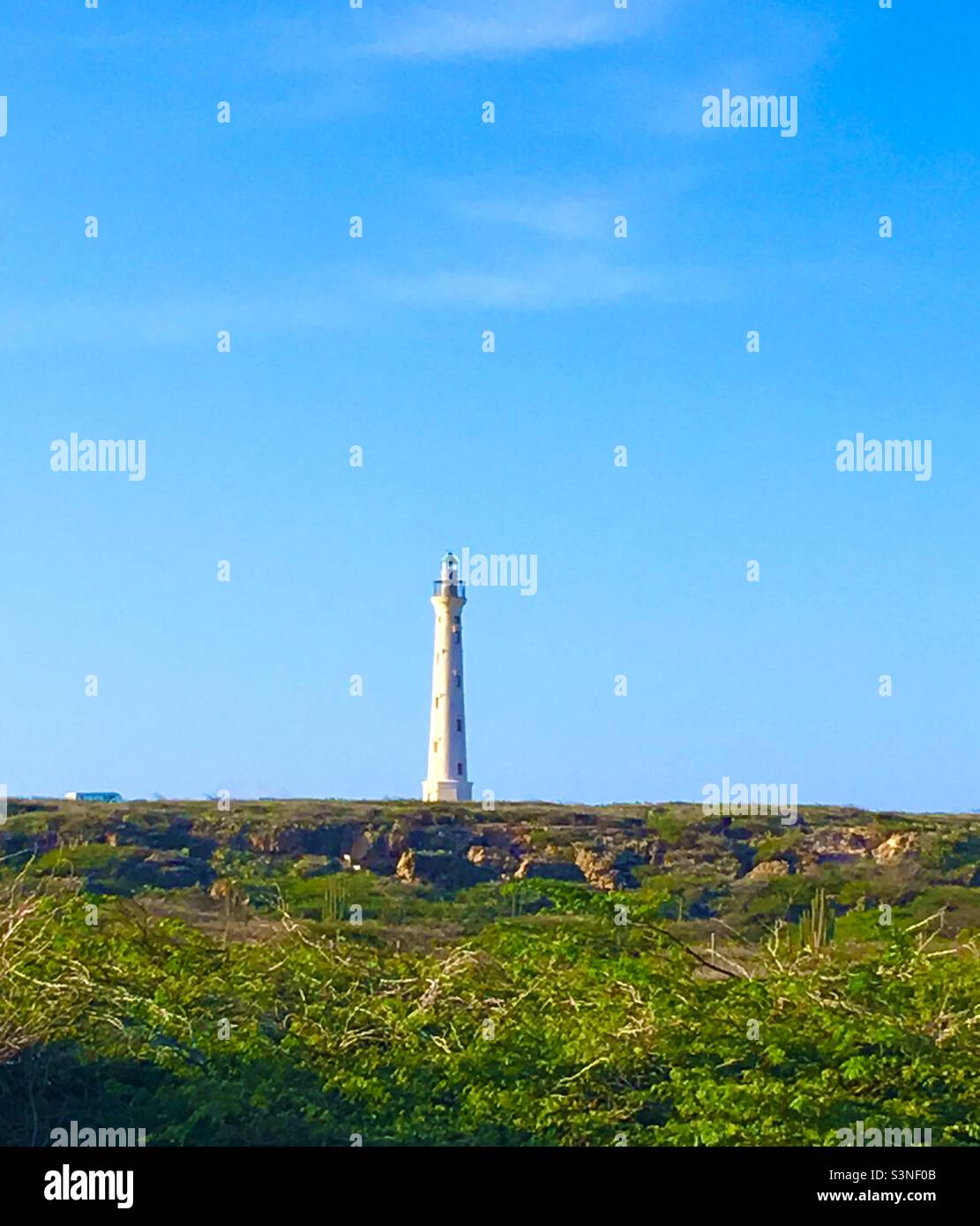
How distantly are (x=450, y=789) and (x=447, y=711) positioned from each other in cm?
228

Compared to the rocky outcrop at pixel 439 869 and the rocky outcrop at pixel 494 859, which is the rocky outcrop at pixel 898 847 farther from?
the rocky outcrop at pixel 439 869

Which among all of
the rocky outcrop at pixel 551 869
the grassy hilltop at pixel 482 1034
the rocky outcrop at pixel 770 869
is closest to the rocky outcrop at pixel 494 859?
the rocky outcrop at pixel 551 869

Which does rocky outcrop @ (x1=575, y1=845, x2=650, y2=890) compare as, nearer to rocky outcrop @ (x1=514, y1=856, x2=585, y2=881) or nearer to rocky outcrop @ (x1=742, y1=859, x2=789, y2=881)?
rocky outcrop @ (x1=514, y1=856, x2=585, y2=881)

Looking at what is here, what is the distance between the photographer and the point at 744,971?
55.7 ft

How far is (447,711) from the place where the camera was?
5616cm

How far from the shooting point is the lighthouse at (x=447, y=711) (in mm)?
56250

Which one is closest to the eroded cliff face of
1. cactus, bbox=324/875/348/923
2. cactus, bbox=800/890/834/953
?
cactus, bbox=324/875/348/923

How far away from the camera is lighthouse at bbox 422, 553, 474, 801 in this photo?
56250 mm

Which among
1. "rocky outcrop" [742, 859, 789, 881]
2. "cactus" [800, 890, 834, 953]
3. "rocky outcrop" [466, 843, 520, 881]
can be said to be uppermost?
"rocky outcrop" [466, 843, 520, 881]

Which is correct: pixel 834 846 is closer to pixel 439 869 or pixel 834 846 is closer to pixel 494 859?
pixel 494 859

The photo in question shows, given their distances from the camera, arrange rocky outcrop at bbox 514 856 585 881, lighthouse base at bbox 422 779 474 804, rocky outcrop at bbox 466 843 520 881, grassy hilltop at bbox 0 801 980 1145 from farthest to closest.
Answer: lighthouse base at bbox 422 779 474 804, rocky outcrop at bbox 466 843 520 881, rocky outcrop at bbox 514 856 585 881, grassy hilltop at bbox 0 801 980 1145

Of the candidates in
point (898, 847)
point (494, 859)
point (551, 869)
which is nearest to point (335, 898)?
point (551, 869)
